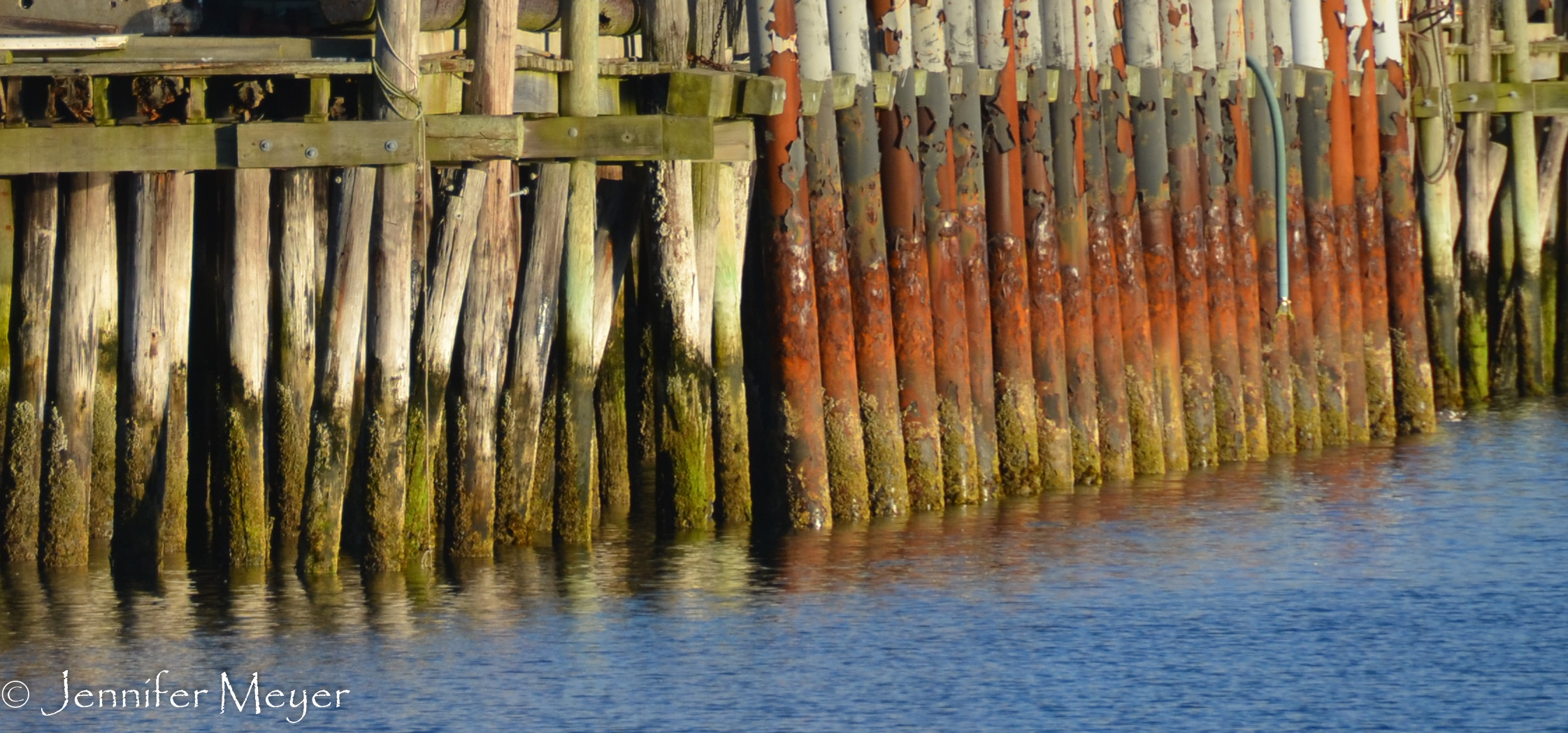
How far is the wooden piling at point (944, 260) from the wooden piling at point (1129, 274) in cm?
141

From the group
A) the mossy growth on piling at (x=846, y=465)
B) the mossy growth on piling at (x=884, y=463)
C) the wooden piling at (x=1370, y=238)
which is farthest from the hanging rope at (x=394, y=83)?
the wooden piling at (x=1370, y=238)

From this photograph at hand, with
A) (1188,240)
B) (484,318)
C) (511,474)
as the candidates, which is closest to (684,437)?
(511,474)

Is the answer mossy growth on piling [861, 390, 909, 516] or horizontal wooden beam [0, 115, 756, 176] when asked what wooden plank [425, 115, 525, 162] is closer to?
horizontal wooden beam [0, 115, 756, 176]

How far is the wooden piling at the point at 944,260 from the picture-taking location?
46.6ft

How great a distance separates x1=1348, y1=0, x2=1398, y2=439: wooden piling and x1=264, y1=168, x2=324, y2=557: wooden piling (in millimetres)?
7648

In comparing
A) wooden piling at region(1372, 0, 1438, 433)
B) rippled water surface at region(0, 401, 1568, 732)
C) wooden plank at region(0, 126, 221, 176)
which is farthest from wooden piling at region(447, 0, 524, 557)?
wooden piling at region(1372, 0, 1438, 433)

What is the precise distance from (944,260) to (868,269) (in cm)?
55

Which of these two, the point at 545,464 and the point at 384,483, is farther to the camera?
the point at 545,464

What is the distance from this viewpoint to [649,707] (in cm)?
1009

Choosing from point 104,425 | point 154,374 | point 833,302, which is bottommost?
point 104,425

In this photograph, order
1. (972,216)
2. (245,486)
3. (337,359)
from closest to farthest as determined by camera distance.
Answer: (337,359)
(245,486)
(972,216)

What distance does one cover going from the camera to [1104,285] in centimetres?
1512

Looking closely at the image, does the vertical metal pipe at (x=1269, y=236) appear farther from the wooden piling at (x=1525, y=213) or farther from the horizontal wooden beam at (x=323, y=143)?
the horizontal wooden beam at (x=323, y=143)

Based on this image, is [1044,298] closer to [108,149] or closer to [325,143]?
[325,143]
